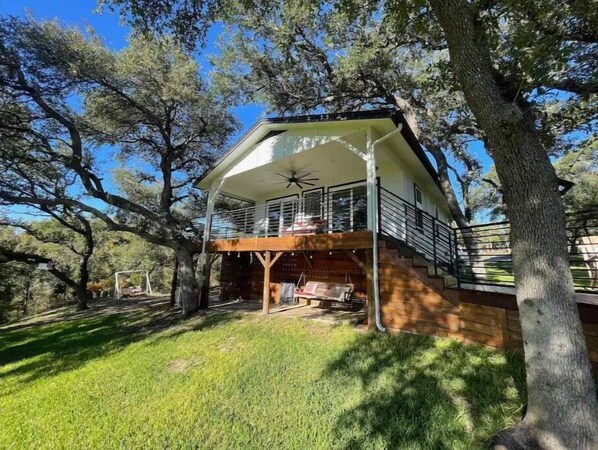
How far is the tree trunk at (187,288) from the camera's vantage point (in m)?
8.98

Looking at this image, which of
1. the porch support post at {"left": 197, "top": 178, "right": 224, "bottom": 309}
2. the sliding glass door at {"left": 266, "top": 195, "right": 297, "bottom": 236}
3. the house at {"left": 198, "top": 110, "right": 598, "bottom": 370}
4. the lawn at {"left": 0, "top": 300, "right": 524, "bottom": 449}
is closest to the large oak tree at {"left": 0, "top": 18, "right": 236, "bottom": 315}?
the porch support post at {"left": 197, "top": 178, "right": 224, "bottom": 309}

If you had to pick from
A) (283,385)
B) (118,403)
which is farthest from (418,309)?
(118,403)

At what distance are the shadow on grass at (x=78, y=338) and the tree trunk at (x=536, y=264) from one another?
659cm

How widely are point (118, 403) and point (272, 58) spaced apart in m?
11.1

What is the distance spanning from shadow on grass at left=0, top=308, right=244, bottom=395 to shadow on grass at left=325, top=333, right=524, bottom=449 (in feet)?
15.1

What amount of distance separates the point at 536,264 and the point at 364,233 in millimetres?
3780

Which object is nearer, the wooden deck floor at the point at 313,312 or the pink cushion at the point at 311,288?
the wooden deck floor at the point at 313,312

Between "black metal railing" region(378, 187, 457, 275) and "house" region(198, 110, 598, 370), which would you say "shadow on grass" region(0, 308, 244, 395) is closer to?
"house" region(198, 110, 598, 370)

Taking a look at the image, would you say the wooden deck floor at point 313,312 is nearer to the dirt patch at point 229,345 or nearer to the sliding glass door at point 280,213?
the dirt patch at point 229,345

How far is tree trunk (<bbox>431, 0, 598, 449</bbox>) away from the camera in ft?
7.85

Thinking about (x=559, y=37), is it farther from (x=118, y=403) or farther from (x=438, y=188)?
(x=118, y=403)

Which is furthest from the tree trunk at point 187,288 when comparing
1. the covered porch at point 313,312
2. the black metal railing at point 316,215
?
the black metal railing at point 316,215

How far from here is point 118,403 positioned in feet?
13.5

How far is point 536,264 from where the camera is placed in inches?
101
